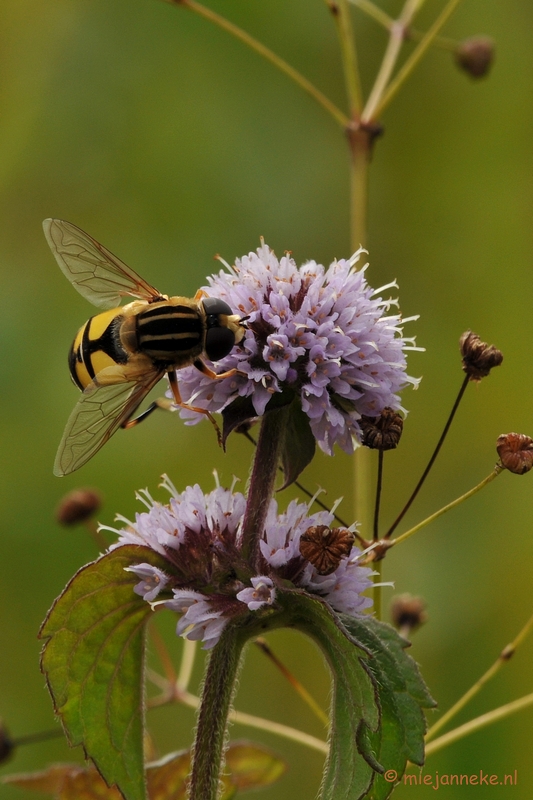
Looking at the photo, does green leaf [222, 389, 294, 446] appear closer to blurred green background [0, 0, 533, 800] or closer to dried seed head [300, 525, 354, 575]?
dried seed head [300, 525, 354, 575]

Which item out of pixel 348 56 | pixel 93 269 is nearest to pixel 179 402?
pixel 93 269

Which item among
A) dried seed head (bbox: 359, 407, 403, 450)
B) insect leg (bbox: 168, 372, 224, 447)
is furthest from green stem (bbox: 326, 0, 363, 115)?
dried seed head (bbox: 359, 407, 403, 450)

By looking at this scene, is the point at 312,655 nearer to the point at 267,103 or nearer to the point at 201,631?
the point at 201,631

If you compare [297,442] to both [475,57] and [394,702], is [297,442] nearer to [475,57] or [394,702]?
[394,702]

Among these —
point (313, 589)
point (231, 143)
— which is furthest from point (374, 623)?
point (231, 143)

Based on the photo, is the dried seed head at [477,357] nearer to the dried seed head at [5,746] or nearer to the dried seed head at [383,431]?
the dried seed head at [383,431]
